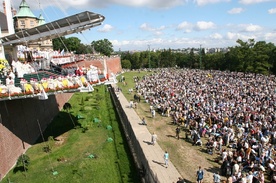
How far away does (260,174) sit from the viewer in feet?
44.3

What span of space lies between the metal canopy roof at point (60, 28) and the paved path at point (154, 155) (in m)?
8.91

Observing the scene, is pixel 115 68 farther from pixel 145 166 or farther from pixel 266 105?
pixel 145 166

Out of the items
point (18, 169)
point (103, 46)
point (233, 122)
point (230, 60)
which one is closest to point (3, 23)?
point (18, 169)

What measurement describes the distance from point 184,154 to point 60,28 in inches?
477

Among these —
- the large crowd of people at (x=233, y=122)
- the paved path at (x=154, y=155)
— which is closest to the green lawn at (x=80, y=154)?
the paved path at (x=154, y=155)

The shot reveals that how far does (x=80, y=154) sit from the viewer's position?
20234mm

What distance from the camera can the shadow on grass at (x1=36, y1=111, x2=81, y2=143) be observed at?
24200 millimetres

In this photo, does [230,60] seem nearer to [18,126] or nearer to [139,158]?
[139,158]

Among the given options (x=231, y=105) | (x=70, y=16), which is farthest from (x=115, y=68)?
(x=70, y=16)

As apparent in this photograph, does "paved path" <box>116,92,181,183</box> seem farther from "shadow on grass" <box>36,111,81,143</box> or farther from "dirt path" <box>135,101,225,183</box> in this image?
"shadow on grass" <box>36,111,81,143</box>

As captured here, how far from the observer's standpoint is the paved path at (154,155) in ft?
49.3

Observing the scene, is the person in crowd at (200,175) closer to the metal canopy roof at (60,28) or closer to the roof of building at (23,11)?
the metal canopy roof at (60,28)

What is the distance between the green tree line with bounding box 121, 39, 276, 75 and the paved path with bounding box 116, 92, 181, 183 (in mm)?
42012

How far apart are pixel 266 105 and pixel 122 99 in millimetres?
17174
